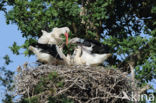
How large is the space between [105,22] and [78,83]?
17.3 ft

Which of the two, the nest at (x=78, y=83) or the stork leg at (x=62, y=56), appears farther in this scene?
the stork leg at (x=62, y=56)

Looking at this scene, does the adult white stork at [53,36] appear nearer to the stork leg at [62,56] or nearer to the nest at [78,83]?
the stork leg at [62,56]

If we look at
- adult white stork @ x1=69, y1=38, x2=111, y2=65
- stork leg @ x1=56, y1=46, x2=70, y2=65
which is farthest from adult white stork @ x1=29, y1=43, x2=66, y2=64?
adult white stork @ x1=69, y1=38, x2=111, y2=65

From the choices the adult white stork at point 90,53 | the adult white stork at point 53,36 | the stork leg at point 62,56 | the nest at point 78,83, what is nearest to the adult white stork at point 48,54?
the stork leg at point 62,56

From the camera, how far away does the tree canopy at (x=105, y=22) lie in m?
17.0

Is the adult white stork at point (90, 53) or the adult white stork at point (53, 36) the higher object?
the adult white stork at point (53, 36)

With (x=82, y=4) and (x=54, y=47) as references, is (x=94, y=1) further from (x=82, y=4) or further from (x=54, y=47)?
(x=54, y=47)

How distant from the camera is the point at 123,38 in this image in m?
17.6

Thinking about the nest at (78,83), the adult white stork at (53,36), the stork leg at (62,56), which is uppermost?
the adult white stork at (53,36)

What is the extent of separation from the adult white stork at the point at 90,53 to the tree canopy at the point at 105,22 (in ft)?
4.77

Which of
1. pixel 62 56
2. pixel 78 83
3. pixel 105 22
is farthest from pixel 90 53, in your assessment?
pixel 105 22

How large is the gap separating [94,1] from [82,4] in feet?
1.28

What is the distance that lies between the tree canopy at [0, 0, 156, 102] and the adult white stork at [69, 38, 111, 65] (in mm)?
1455

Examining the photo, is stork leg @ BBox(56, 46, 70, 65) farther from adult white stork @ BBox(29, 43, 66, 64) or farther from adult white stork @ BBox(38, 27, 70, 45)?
adult white stork @ BBox(38, 27, 70, 45)
